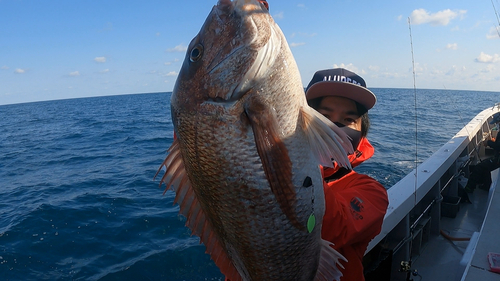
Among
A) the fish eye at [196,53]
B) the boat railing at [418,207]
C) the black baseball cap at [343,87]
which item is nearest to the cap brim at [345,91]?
the black baseball cap at [343,87]

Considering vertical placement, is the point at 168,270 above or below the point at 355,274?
below

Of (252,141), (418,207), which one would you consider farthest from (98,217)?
(252,141)

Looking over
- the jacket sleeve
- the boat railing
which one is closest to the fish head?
the jacket sleeve

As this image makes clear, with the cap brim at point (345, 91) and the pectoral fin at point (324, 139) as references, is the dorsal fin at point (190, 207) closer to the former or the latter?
the pectoral fin at point (324, 139)

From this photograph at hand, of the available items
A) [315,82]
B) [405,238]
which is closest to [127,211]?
[405,238]

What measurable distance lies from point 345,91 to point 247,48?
96cm

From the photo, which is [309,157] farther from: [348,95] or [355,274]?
[355,274]

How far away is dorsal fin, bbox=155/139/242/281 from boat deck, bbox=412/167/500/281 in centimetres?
260

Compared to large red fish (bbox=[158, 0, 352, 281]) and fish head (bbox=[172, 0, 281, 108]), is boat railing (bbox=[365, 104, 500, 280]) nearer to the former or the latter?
large red fish (bbox=[158, 0, 352, 281])

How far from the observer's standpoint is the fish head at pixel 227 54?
1339 millimetres

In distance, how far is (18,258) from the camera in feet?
19.3

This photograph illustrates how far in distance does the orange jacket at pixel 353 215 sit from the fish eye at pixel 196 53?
889mm

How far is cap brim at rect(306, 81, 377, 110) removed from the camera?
203 centimetres

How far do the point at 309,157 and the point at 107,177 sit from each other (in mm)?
10376
